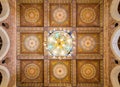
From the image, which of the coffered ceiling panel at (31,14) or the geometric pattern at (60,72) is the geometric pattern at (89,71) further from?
the coffered ceiling panel at (31,14)

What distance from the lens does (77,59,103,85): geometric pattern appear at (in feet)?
29.6

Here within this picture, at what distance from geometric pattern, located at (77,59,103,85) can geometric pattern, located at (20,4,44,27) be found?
2987 millimetres

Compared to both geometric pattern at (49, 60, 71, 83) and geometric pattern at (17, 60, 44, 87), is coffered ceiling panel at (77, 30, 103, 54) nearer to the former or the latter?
geometric pattern at (49, 60, 71, 83)

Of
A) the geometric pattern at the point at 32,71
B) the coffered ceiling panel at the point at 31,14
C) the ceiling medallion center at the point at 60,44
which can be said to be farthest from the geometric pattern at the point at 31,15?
the geometric pattern at the point at 32,71

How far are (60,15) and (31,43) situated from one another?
208cm

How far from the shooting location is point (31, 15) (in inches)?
354

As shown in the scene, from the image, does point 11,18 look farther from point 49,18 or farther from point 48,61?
point 48,61

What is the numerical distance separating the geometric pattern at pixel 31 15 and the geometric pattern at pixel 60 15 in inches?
22.2

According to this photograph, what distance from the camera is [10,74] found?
8.28 m

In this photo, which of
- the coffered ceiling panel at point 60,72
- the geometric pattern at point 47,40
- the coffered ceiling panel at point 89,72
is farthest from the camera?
the coffered ceiling panel at point 60,72

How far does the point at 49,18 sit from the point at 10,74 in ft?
11.0

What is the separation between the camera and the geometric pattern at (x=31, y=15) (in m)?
8.95

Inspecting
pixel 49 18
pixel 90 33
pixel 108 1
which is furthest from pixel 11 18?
pixel 108 1

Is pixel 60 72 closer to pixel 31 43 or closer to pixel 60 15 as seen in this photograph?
pixel 31 43
